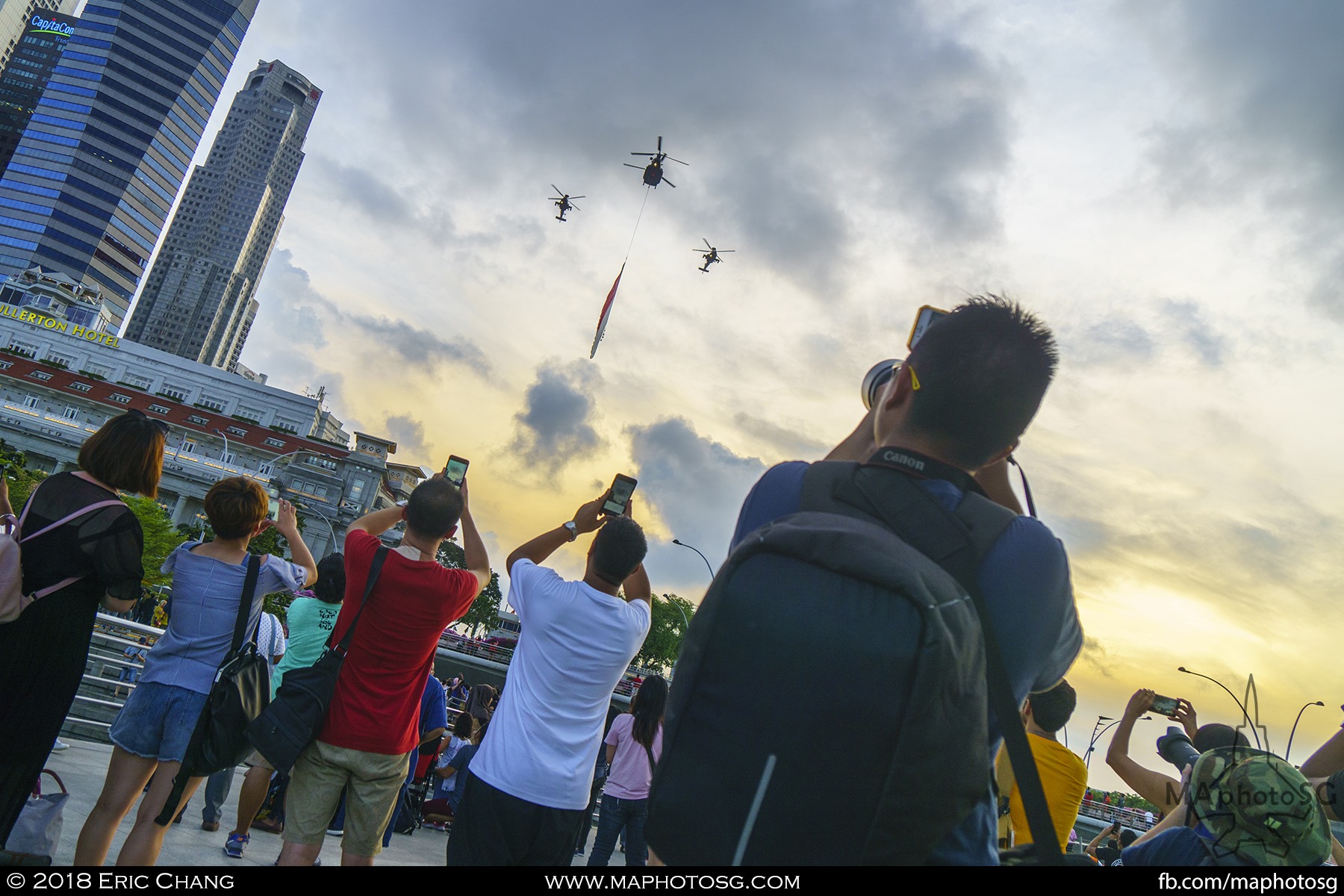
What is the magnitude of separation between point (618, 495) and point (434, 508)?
1.00m

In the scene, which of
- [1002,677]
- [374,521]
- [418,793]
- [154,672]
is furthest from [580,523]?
[418,793]

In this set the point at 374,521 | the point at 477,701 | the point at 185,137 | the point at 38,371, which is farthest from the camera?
the point at 185,137

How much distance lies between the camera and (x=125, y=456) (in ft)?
12.4

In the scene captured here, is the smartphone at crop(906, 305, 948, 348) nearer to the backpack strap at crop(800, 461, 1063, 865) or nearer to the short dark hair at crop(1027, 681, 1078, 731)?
the backpack strap at crop(800, 461, 1063, 865)

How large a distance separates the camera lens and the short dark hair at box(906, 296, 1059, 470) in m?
0.36

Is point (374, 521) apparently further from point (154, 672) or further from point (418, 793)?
point (418, 793)

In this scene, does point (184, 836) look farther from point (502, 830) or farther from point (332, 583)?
point (502, 830)

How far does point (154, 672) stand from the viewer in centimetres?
391

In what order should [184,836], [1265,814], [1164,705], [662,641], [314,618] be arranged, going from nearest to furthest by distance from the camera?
[1265,814]
[1164,705]
[184,836]
[314,618]
[662,641]

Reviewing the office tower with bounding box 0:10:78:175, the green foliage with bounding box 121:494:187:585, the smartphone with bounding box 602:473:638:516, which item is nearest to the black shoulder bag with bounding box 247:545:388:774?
the smartphone with bounding box 602:473:638:516

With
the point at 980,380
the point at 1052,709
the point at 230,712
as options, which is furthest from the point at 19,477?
Result: the point at 980,380

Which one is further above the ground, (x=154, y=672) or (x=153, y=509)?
(x=154, y=672)

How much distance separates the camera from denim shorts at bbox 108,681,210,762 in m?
3.74
